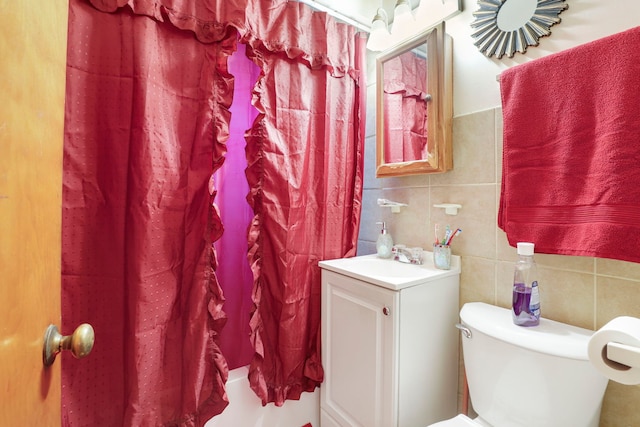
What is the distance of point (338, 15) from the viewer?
1.44 metres

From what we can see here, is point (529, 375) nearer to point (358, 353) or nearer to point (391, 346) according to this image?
point (391, 346)

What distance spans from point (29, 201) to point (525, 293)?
47.0 inches

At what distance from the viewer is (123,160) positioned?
38.9 inches

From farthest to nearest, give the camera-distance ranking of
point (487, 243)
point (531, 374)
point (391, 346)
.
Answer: point (487, 243), point (391, 346), point (531, 374)

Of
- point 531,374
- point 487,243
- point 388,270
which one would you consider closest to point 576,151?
point 487,243

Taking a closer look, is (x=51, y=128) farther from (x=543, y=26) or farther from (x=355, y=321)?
(x=543, y=26)

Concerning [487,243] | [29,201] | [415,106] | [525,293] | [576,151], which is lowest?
[525,293]

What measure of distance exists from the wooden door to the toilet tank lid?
105 cm

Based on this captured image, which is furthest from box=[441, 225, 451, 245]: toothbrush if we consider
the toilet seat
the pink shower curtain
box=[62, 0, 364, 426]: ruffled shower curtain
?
the pink shower curtain

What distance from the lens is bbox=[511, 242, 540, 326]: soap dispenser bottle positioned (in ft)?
2.94

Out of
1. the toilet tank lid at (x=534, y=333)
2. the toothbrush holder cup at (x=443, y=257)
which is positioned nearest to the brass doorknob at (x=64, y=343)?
the toilet tank lid at (x=534, y=333)

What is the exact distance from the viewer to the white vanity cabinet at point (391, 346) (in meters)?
1.02

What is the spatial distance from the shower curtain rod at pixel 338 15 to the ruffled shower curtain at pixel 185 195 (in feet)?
0.14

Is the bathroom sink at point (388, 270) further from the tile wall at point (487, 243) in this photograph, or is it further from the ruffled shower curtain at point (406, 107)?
the ruffled shower curtain at point (406, 107)
